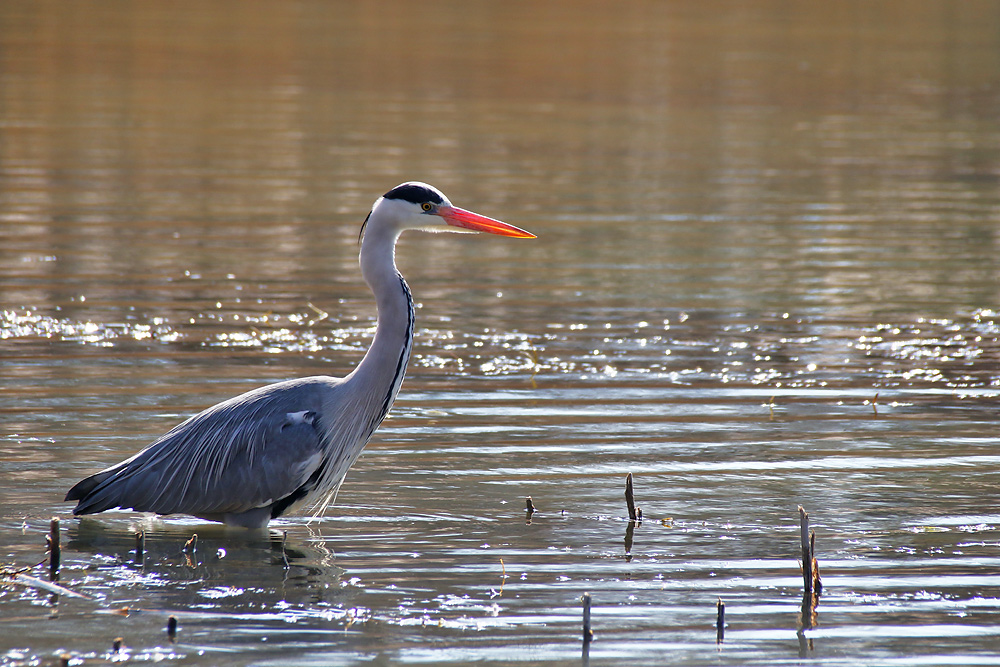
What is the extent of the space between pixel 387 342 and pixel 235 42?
1143 inches

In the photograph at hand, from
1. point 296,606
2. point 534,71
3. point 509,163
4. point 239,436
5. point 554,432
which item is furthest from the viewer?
point 534,71

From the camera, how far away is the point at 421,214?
730cm

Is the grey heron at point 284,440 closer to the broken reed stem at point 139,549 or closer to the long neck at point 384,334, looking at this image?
the long neck at point 384,334

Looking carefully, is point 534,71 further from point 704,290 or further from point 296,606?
point 296,606

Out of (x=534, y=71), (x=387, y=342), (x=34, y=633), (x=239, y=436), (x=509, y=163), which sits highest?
(x=534, y=71)

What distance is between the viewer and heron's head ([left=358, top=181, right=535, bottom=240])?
7211mm

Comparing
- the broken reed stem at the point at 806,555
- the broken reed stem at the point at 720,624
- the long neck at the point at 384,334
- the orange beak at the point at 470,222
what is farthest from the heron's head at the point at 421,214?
the broken reed stem at the point at 720,624

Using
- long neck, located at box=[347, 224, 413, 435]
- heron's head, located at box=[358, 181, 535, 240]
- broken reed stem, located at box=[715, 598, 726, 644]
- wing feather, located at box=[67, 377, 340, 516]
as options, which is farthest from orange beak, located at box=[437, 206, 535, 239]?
broken reed stem, located at box=[715, 598, 726, 644]

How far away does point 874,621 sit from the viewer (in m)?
5.93

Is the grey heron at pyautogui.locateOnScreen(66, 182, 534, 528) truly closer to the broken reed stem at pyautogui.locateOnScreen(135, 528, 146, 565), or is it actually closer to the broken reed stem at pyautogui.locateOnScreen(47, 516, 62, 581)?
the broken reed stem at pyautogui.locateOnScreen(135, 528, 146, 565)

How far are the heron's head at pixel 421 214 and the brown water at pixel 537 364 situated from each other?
1.40 metres

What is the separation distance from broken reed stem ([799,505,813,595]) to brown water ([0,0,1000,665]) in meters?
0.10

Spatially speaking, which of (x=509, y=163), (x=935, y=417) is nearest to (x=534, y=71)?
(x=509, y=163)

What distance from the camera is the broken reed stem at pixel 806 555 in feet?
19.5
